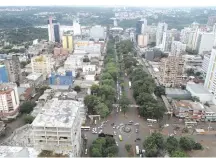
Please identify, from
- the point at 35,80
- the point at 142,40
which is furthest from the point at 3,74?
the point at 142,40

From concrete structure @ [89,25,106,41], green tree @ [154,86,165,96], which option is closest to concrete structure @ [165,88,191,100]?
green tree @ [154,86,165,96]

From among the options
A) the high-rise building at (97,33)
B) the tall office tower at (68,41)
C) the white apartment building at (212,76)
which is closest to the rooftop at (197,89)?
the white apartment building at (212,76)

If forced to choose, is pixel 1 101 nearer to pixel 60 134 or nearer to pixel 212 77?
pixel 60 134

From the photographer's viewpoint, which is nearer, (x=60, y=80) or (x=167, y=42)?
(x=60, y=80)

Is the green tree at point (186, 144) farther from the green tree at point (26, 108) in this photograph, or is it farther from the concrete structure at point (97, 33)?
the concrete structure at point (97, 33)

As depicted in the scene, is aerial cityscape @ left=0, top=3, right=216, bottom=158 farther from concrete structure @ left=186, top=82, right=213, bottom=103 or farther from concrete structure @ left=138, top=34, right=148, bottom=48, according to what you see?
concrete structure @ left=138, top=34, right=148, bottom=48

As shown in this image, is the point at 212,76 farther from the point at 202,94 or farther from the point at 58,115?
the point at 58,115
